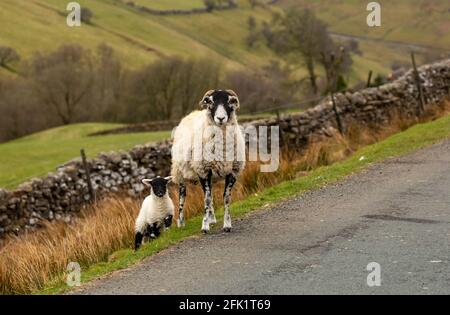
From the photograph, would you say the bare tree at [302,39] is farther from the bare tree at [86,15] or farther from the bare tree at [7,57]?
the bare tree at [86,15]

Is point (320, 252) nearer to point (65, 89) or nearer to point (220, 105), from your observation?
point (220, 105)

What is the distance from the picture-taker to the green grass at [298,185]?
30.1 ft

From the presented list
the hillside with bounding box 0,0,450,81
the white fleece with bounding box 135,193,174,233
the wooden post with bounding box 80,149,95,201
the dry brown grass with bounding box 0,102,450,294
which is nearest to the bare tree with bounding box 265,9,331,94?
the dry brown grass with bounding box 0,102,450,294

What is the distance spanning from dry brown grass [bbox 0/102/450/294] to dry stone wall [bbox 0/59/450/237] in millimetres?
1413

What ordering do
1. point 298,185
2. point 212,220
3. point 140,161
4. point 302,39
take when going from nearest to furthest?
1. point 212,220
2. point 298,185
3. point 140,161
4. point 302,39

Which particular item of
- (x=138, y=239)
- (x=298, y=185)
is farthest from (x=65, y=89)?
(x=138, y=239)

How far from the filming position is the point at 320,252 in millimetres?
8727

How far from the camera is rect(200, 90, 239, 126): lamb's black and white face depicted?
9453 millimetres

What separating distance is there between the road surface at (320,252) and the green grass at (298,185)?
312 mm

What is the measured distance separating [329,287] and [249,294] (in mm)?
824

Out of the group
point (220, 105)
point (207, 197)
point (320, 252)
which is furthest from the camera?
point (207, 197)

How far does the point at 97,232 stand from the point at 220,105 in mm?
3715

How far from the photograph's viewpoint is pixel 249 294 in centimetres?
718

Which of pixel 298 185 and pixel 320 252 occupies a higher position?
pixel 298 185
